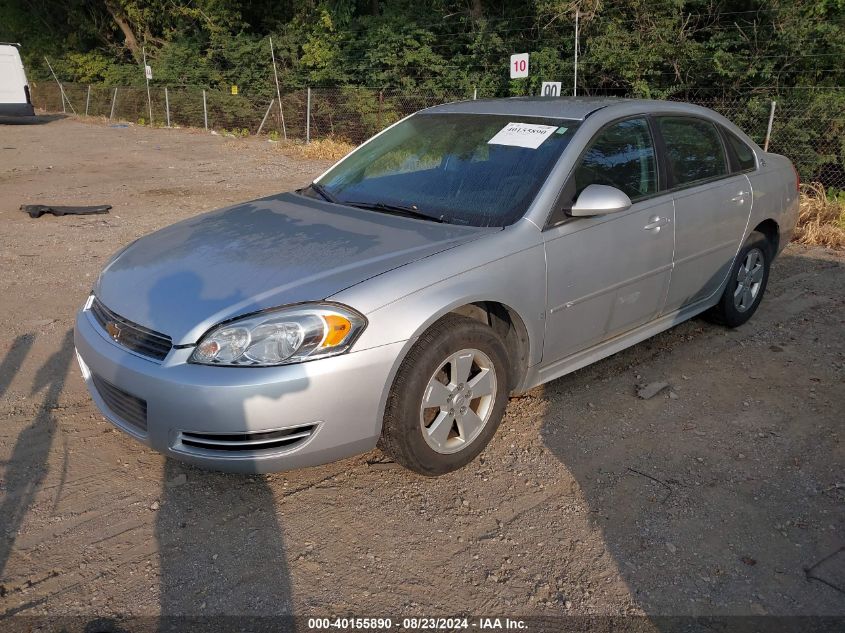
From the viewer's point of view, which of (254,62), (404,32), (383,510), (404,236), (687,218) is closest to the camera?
(383,510)

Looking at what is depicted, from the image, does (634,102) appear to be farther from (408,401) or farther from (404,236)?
(408,401)

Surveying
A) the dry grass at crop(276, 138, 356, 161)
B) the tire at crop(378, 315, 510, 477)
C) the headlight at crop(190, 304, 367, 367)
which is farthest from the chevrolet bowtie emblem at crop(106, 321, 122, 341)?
the dry grass at crop(276, 138, 356, 161)

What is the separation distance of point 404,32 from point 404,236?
1804 centimetres

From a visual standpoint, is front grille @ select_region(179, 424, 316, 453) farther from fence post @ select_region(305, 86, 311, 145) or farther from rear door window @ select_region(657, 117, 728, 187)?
fence post @ select_region(305, 86, 311, 145)

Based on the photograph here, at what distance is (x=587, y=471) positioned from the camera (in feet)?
11.3

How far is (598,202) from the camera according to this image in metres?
3.52

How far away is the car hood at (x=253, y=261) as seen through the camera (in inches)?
116

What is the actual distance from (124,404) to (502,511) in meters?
1.67

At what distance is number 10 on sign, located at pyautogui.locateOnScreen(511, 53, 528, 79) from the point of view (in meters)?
13.9

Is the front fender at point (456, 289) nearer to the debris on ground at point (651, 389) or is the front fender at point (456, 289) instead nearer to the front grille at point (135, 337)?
the front grille at point (135, 337)

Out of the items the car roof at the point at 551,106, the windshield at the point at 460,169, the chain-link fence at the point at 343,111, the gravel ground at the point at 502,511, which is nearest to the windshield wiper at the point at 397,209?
the windshield at the point at 460,169

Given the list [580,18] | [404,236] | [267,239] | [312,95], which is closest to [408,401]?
[404,236]

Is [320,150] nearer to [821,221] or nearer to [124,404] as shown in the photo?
[821,221]

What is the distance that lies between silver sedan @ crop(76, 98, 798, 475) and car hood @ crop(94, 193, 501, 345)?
13 mm
